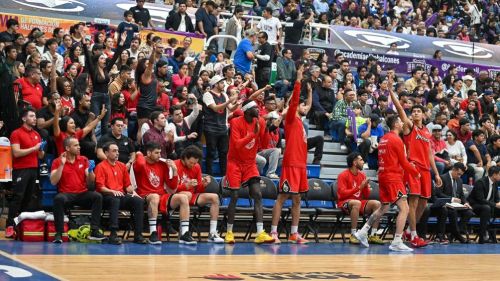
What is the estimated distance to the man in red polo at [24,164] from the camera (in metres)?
13.6

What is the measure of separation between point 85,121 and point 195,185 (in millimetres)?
2087

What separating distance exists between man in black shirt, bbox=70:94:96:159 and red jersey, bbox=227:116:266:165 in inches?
81.0

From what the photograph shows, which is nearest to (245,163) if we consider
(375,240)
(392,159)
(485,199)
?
(392,159)

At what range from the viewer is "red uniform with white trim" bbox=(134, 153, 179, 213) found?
564 inches

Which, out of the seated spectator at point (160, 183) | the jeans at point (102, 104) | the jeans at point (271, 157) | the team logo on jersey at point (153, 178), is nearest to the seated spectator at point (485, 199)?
the jeans at point (271, 157)

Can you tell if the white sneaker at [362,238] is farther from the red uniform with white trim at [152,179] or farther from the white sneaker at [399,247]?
the red uniform with white trim at [152,179]

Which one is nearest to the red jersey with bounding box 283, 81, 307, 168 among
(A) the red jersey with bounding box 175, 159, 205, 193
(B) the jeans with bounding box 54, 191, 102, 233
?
(A) the red jersey with bounding box 175, 159, 205, 193

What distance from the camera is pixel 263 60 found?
68.5 feet

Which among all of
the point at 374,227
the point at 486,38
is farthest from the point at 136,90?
the point at 486,38

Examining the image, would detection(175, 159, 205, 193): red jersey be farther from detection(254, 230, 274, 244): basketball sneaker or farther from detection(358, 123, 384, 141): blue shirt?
detection(358, 123, 384, 141): blue shirt

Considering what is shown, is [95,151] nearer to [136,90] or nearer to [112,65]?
[136,90]

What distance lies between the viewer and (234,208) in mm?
14688

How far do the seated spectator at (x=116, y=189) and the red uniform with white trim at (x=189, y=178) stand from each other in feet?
2.44

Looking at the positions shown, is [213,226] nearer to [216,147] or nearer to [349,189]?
[216,147]
